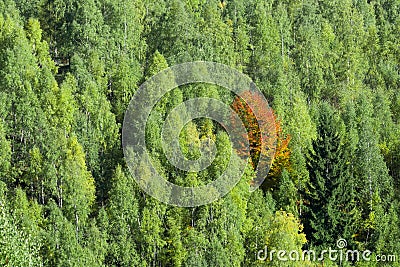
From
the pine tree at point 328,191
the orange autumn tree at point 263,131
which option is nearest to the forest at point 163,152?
the pine tree at point 328,191

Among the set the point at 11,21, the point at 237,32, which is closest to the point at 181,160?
the point at 11,21

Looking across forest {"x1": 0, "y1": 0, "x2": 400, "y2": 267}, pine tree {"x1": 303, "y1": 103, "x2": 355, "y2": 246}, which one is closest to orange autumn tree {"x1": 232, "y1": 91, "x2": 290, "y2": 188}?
forest {"x1": 0, "y1": 0, "x2": 400, "y2": 267}

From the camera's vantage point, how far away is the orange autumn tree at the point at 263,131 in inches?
3179

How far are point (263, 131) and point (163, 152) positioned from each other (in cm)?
1275

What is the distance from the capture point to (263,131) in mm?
83875

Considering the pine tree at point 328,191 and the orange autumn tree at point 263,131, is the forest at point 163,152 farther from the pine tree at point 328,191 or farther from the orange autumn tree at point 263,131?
the orange autumn tree at point 263,131

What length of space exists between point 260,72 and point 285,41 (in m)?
9.60

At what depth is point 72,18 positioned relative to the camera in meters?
93.9

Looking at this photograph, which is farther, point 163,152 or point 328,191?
point 328,191

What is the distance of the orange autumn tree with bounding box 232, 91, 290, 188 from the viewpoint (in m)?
80.8

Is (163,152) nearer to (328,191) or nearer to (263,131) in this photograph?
(263,131)

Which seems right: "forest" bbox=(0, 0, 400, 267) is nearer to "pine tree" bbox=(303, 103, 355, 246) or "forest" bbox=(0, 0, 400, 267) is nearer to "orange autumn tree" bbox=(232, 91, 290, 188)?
"pine tree" bbox=(303, 103, 355, 246)

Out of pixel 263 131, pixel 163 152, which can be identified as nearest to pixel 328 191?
pixel 263 131

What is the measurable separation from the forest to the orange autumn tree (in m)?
0.22
